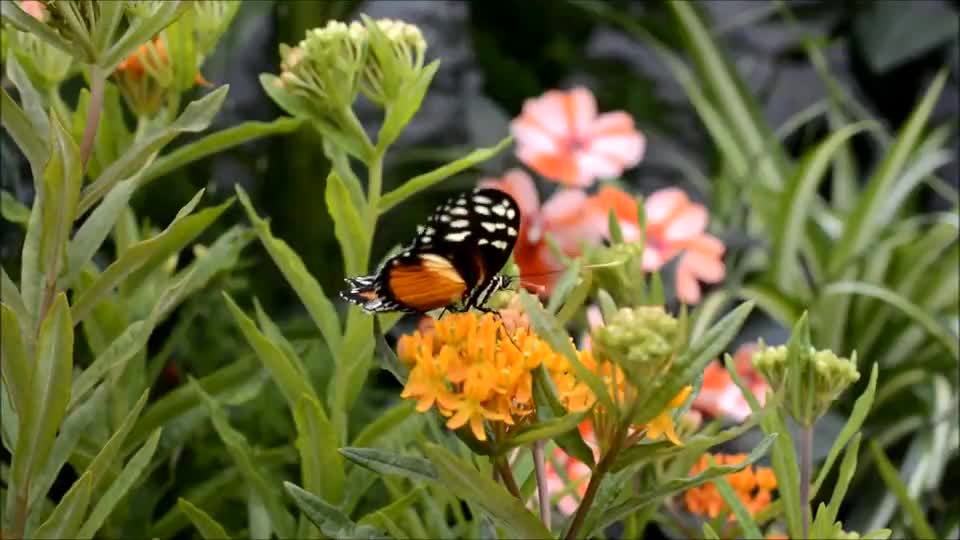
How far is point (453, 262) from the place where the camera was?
36 cm

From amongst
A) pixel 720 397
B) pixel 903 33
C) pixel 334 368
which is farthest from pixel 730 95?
pixel 334 368

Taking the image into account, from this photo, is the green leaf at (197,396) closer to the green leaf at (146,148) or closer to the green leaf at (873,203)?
the green leaf at (146,148)

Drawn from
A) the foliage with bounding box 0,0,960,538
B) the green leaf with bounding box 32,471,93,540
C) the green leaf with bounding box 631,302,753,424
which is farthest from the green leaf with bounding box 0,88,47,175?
the green leaf with bounding box 631,302,753,424

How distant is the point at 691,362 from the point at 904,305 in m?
0.60

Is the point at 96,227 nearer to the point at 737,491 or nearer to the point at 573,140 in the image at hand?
the point at 737,491

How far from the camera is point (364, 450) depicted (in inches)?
13.0

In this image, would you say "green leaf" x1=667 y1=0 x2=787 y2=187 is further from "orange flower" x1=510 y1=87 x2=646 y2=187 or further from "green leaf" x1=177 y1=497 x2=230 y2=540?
"green leaf" x1=177 y1=497 x2=230 y2=540

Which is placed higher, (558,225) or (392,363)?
(392,363)

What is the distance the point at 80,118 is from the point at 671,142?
0.81 meters

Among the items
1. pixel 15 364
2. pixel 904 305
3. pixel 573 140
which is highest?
pixel 15 364

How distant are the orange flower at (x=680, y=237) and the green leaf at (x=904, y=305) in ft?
0.44

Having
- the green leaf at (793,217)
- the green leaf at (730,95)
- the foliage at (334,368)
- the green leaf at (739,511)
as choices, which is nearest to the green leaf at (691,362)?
the foliage at (334,368)

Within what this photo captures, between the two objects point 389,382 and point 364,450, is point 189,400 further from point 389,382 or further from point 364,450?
point 389,382

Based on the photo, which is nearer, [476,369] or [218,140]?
[476,369]
